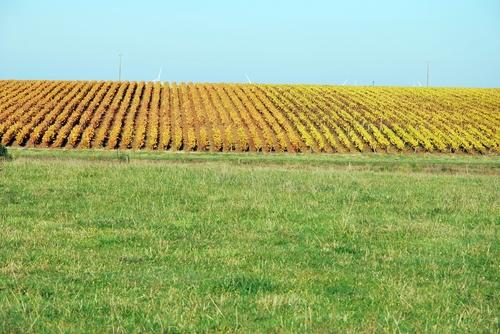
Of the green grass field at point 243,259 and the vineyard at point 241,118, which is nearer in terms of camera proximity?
the green grass field at point 243,259

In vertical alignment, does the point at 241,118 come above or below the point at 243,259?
above

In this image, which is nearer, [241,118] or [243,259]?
[243,259]

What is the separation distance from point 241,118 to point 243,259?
46.1 m

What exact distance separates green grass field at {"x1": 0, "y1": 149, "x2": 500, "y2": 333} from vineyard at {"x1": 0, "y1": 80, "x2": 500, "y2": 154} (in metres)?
30.2

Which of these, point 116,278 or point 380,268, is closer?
point 116,278

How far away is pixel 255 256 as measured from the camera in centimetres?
910

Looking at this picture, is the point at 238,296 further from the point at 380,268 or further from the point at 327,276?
the point at 380,268

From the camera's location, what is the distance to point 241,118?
5469 cm

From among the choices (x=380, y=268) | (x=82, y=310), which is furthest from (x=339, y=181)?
(x=82, y=310)

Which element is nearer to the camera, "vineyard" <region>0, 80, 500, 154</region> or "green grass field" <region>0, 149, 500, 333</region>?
"green grass field" <region>0, 149, 500, 333</region>

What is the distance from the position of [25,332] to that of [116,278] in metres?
1.93

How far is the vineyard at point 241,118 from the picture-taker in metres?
46.8

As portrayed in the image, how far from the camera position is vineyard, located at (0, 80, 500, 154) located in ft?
153

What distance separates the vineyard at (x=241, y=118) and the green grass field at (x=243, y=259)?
3020 cm
